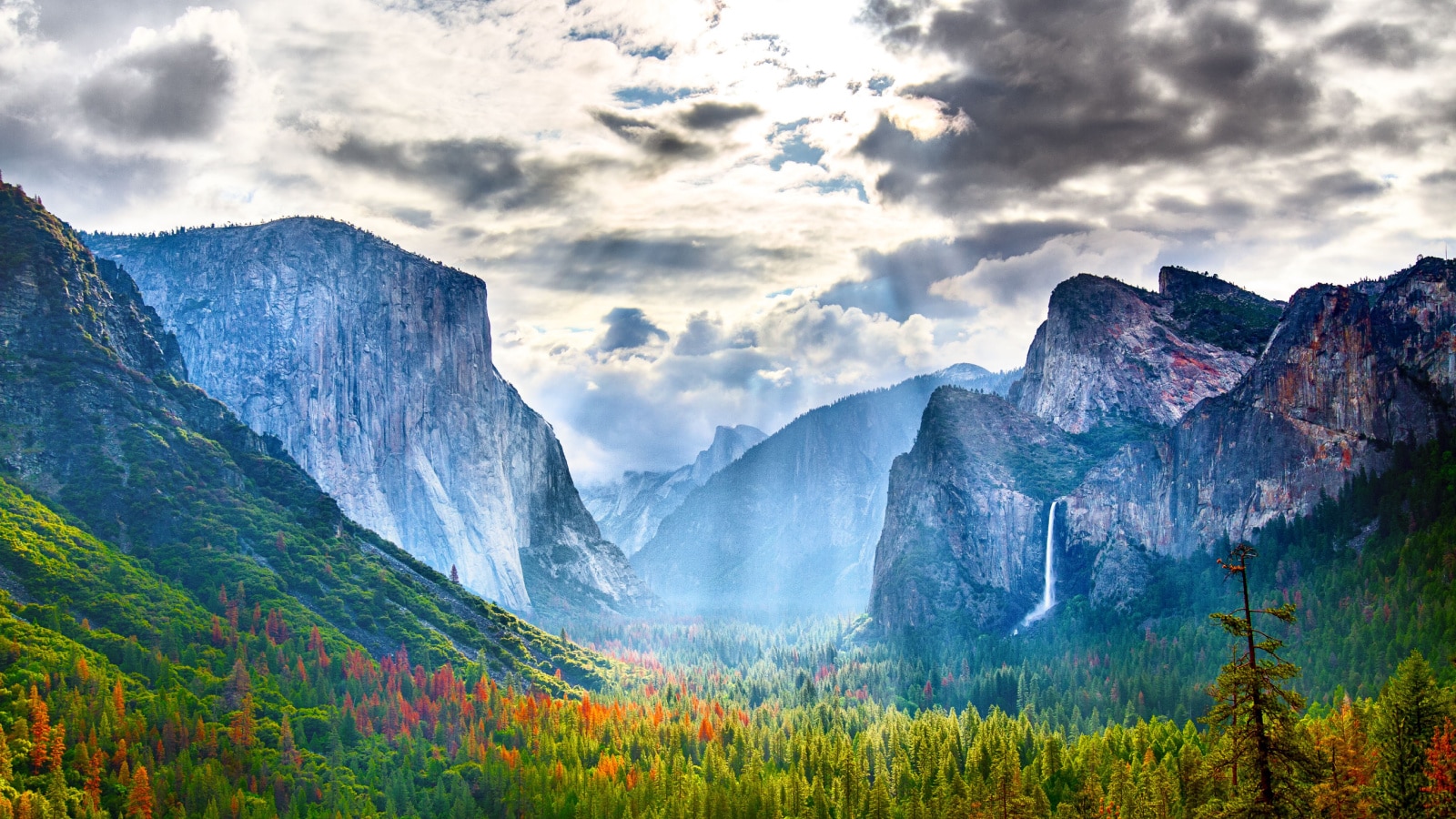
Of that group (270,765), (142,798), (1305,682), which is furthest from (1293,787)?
(1305,682)

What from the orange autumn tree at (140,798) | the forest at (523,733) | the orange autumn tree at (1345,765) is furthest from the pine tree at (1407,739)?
the orange autumn tree at (140,798)

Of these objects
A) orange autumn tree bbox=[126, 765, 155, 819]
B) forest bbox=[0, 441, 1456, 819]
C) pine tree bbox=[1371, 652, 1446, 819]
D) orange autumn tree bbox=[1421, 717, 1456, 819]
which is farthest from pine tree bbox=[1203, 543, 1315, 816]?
orange autumn tree bbox=[126, 765, 155, 819]

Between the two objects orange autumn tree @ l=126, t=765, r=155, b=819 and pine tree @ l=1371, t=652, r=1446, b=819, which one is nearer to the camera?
pine tree @ l=1371, t=652, r=1446, b=819

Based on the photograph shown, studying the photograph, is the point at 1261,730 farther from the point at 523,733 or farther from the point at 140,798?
the point at 523,733

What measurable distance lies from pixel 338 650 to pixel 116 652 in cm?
4257

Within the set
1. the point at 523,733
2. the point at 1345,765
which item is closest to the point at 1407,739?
the point at 1345,765

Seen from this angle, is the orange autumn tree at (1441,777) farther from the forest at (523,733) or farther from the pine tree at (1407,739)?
the forest at (523,733)

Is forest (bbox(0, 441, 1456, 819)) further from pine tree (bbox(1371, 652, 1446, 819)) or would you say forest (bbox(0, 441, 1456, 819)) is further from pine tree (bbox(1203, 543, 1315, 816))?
pine tree (bbox(1203, 543, 1315, 816))

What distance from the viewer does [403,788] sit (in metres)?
155

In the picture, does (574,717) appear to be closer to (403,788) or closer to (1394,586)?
(403,788)

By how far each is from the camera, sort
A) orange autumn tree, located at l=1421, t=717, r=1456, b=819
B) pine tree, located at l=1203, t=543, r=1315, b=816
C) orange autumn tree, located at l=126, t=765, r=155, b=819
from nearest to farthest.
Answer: pine tree, located at l=1203, t=543, r=1315, b=816
orange autumn tree, located at l=1421, t=717, r=1456, b=819
orange autumn tree, located at l=126, t=765, r=155, b=819

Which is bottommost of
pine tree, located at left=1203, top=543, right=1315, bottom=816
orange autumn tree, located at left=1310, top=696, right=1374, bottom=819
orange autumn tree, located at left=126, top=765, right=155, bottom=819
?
orange autumn tree, located at left=126, top=765, right=155, bottom=819

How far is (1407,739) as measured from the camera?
259ft

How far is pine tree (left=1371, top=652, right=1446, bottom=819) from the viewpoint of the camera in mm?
73562
